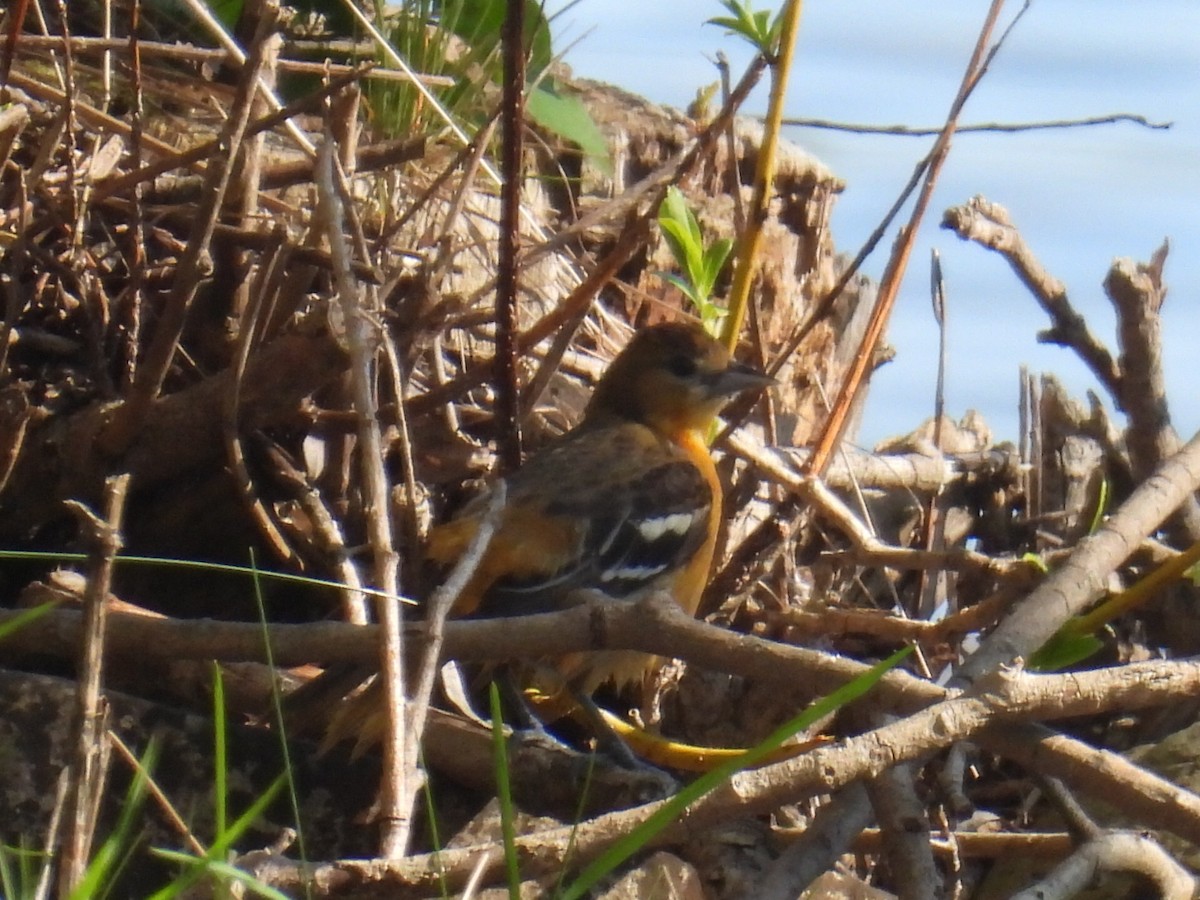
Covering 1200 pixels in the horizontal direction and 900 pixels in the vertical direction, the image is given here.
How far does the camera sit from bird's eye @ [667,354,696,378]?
4.55 m

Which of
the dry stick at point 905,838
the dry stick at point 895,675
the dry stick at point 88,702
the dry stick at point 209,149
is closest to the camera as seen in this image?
the dry stick at point 88,702

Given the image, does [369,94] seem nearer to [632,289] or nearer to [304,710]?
[632,289]

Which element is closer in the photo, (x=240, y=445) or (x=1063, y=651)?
(x=1063, y=651)

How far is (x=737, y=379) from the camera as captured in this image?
4359mm

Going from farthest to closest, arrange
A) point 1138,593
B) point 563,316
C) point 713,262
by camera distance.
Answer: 1. point 713,262
2. point 563,316
3. point 1138,593

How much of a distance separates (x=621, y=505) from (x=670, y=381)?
0.54 m

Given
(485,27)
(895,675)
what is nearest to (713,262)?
(485,27)

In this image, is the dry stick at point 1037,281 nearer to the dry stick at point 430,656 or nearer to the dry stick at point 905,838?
the dry stick at point 905,838

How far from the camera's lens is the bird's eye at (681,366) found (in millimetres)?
4551

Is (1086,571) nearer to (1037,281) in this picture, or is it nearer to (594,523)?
(1037,281)

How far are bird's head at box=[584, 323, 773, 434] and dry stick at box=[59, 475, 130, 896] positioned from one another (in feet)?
8.64

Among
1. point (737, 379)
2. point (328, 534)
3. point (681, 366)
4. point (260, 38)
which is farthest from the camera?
point (681, 366)

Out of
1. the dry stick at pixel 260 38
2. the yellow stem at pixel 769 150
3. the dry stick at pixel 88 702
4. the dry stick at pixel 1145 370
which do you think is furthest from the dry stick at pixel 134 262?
the dry stick at pixel 1145 370

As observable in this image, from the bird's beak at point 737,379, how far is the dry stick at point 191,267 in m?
1.57
